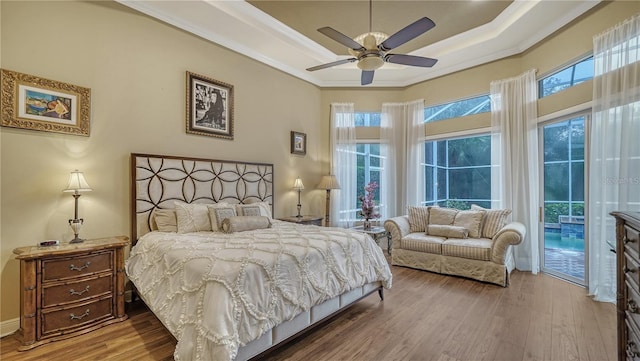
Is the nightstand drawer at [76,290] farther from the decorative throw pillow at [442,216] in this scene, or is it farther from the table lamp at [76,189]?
the decorative throw pillow at [442,216]

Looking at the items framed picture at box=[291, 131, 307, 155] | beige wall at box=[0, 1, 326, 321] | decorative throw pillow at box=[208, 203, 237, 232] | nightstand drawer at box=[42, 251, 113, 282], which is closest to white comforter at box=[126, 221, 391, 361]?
nightstand drawer at box=[42, 251, 113, 282]

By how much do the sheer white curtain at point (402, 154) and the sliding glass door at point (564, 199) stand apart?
1991 millimetres

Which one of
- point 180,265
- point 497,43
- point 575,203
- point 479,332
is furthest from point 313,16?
point 575,203

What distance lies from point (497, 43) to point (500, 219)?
276 centimetres

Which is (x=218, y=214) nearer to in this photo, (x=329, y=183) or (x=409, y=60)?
(x=329, y=183)

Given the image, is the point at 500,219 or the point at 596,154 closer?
the point at 596,154

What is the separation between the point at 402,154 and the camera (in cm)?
600

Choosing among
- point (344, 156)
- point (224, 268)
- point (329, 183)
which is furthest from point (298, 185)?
point (224, 268)

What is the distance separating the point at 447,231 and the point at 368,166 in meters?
2.25

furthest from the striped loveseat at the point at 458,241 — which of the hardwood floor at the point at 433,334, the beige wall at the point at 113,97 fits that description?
the beige wall at the point at 113,97

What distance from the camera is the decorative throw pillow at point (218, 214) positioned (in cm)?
350

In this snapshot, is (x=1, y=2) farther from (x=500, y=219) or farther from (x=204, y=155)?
(x=500, y=219)

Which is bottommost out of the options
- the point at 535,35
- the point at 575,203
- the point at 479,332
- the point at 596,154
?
the point at 479,332

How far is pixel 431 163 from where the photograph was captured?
5934mm
